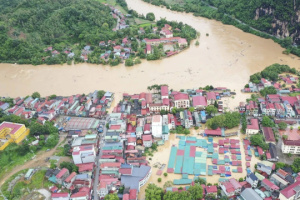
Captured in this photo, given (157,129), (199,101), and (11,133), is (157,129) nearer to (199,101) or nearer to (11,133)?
(199,101)

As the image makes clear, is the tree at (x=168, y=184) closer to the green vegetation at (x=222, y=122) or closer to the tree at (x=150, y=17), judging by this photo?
the green vegetation at (x=222, y=122)

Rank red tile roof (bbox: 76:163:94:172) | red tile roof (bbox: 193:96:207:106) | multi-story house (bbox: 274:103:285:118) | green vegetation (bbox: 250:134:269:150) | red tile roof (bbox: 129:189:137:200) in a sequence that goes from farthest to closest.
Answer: red tile roof (bbox: 193:96:207:106) → multi-story house (bbox: 274:103:285:118) → green vegetation (bbox: 250:134:269:150) → red tile roof (bbox: 76:163:94:172) → red tile roof (bbox: 129:189:137:200)

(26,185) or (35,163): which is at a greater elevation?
(26,185)

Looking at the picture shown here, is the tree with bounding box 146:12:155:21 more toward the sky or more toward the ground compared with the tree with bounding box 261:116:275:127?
more toward the ground

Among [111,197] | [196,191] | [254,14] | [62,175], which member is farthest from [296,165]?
[254,14]

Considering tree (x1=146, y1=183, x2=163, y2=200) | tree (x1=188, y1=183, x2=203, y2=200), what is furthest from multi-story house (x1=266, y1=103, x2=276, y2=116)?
tree (x1=146, y1=183, x2=163, y2=200)

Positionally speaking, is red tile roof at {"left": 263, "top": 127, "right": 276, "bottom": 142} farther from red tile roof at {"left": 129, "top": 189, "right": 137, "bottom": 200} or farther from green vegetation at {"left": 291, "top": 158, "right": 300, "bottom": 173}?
red tile roof at {"left": 129, "top": 189, "right": 137, "bottom": 200}
